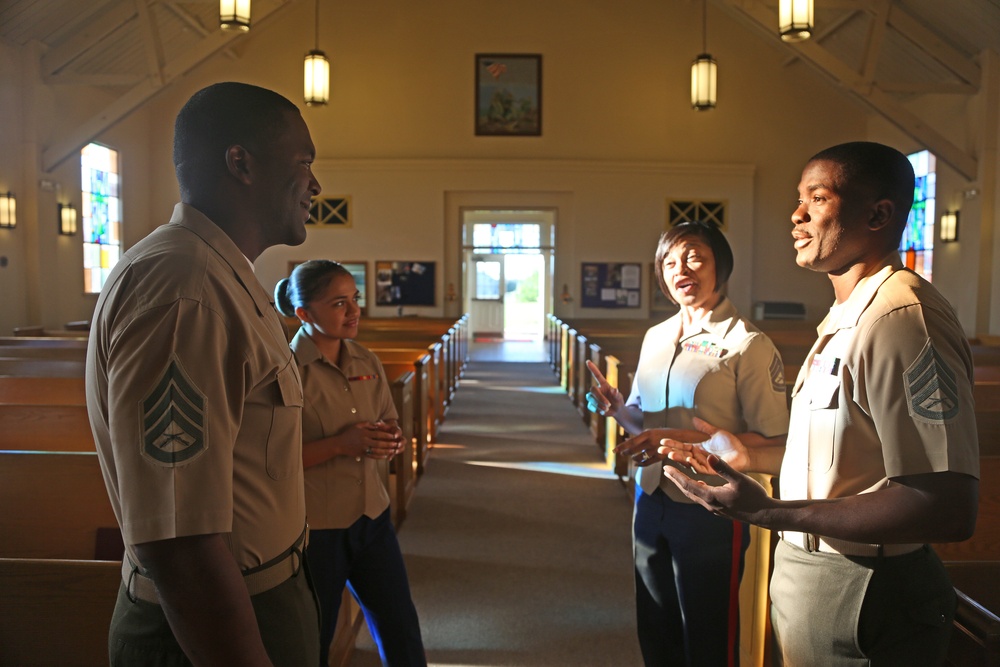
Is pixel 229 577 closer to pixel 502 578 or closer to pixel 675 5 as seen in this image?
pixel 502 578

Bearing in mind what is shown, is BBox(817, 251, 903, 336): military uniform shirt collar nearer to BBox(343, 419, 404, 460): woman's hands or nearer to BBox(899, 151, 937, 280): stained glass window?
BBox(343, 419, 404, 460): woman's hands

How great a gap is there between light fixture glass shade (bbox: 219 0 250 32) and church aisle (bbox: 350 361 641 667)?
3474mm

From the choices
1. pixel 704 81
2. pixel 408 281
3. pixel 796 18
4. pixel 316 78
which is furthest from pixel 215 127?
pixel 408 281

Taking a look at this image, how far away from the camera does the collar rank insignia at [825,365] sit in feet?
3.78

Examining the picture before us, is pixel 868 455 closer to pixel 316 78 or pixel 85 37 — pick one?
pixel 316 78

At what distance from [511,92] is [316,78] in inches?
170

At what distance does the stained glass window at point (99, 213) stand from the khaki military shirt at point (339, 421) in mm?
9037

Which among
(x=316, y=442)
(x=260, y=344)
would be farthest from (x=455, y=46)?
(x=260, y=344)

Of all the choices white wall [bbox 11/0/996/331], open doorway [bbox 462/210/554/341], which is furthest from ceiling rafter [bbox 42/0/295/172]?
open doorway [bbox 462/210/554/341]

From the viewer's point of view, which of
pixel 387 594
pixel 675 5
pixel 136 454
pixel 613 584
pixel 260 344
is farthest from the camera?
pixel 675 5

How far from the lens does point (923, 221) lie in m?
9.77

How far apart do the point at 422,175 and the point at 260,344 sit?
11.2 meters

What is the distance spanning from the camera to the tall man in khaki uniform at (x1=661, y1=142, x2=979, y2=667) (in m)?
1.01

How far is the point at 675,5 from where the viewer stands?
38.2 feet
